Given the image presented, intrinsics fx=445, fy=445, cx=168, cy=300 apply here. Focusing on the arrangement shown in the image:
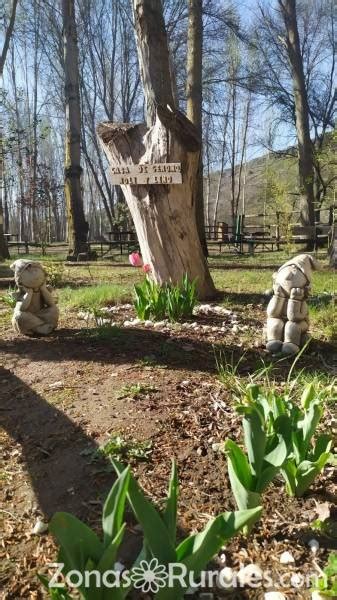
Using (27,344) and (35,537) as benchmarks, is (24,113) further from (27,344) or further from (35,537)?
(35,537)

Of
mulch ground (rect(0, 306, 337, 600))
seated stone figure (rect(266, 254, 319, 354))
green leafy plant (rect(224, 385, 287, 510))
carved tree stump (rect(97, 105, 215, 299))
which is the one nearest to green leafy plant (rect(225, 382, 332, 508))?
green leafy plant (rect(224, 385, 287, 510))

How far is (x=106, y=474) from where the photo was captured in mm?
1886

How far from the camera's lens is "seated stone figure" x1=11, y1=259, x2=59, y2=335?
362 centimetres

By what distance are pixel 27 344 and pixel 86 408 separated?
1368 millimetres

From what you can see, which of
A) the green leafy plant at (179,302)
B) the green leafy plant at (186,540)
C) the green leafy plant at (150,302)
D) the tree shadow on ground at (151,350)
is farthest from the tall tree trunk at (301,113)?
the green leafy plant at (186,540)

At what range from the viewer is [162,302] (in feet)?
13.5

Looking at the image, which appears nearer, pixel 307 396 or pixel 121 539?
pixel 121 539

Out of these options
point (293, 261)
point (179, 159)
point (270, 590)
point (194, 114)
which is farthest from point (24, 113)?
point (270, 590)

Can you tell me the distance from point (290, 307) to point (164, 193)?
2.22 m

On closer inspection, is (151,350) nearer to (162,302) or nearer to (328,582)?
(162,302)

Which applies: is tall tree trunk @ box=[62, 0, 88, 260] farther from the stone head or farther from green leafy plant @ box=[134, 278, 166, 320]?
the stone head

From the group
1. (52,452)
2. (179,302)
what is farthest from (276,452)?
(179,302)

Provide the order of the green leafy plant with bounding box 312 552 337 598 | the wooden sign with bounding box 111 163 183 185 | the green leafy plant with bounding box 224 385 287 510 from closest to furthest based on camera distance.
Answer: the green leafy plant with bounding box 312 552 337 598
the green leafy plant with bounding box 224 385 287 510
the wooden sign with bounding box 111 163 183 185

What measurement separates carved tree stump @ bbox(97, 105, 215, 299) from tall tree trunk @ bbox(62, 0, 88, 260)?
5.25 m
